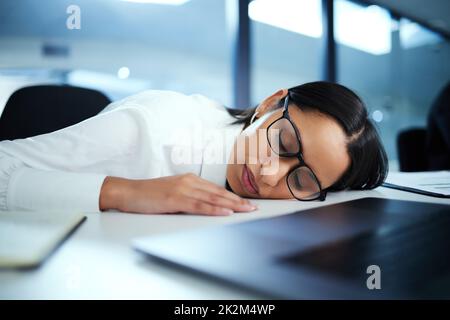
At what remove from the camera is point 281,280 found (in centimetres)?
19

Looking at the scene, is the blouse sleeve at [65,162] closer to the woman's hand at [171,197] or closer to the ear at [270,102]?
the woman's hand at [171,197]

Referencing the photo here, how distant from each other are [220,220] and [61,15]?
137 centimetres

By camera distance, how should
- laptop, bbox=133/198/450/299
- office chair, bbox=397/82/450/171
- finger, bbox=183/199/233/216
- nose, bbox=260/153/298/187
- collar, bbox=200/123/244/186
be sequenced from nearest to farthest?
laptop, bbox=133/198/450/299
finger, bbox=183/199/233/216
nose, bbox=260/153/298/187
collar, bbox=200/123/244/186
office chair, bbox=397/82/450/171

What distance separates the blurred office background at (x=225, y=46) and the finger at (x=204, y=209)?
51 centimetres

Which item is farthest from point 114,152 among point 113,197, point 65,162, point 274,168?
point 274,168

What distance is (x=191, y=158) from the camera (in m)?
0.74

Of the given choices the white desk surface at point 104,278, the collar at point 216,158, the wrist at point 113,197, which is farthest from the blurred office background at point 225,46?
the white desk surface at point 104,278

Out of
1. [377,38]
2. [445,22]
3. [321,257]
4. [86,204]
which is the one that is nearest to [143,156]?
[86,204]

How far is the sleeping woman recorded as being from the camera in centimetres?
45

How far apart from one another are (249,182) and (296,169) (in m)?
0.09

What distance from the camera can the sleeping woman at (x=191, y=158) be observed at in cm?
45

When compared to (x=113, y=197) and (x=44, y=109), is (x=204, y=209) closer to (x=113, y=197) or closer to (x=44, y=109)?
(x=113, y=197)

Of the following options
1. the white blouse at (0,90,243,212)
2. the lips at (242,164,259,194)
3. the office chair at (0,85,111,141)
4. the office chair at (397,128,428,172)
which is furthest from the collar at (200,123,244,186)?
the office chair at (397,128,428,172)

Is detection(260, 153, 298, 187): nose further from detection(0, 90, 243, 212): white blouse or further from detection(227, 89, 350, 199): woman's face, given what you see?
detection(0, 90, 243, 212): white blouse
